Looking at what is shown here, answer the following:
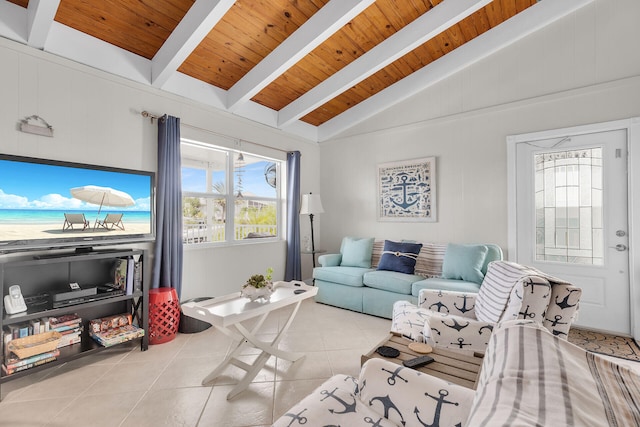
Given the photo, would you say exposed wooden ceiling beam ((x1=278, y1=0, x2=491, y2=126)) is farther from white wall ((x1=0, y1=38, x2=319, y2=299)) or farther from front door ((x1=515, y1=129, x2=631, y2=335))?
front door ((x1=515, y1=129, x2=631, y2=335))

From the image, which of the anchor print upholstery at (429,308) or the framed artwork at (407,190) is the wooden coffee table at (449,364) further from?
the framed artwork at (407,190)

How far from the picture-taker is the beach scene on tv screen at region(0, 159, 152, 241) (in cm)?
208

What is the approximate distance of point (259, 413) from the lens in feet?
5.79

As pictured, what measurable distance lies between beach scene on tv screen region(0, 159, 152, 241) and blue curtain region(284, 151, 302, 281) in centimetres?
204

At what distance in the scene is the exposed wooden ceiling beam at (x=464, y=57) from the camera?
315 cm

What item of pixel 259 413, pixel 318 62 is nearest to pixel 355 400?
pixel 259 413

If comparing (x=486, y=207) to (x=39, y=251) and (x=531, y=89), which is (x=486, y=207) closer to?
(x=531, y=89)

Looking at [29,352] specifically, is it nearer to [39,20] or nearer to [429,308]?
[39,20]

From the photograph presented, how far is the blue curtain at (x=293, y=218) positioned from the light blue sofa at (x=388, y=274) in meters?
0.49

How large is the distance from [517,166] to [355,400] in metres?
3.31

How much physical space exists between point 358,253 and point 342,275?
17.6 inches

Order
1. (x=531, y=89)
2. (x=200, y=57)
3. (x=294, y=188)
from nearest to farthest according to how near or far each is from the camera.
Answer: (x=200, y=57), (x=531, y=89), (x=294, y=188)

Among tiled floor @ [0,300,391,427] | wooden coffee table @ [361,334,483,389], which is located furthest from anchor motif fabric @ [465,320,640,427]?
tiled floor @ [0,300,391,427]

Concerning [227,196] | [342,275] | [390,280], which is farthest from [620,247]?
[227,196]
